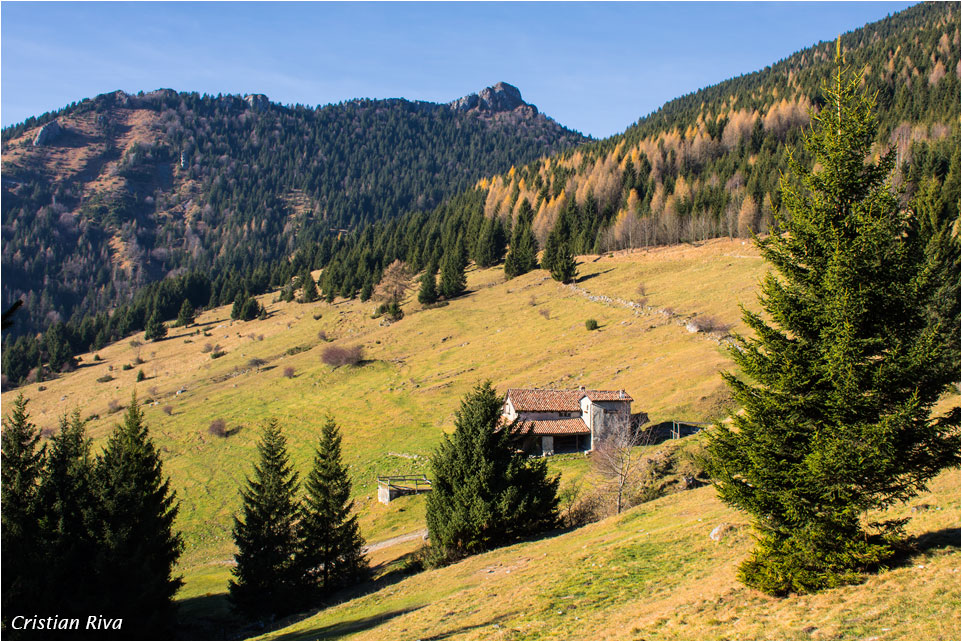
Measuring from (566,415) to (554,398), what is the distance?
1.94m

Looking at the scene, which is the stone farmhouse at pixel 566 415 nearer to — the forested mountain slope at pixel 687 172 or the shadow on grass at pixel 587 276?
the shadow on grass at pixel 587 276

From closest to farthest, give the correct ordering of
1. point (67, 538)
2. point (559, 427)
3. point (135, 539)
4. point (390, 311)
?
point (67, 538), point (135, 539), point (559, 427), point (390, 311)

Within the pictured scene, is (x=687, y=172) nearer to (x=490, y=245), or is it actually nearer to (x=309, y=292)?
(x=490, y=245)

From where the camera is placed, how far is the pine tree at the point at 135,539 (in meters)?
27.0

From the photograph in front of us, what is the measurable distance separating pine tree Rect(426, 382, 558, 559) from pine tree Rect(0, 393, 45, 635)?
694 inches

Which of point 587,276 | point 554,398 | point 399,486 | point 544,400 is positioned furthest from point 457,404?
point 587,276

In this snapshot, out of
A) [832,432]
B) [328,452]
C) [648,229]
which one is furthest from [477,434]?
[648,229]

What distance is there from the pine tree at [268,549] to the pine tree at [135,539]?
3.29 m

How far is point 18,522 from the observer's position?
80.6ft

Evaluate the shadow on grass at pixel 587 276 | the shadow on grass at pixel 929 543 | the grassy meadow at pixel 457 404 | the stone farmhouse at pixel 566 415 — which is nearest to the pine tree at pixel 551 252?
the grassy meadow at pixel 457 404

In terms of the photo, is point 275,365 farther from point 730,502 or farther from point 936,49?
point 936,49

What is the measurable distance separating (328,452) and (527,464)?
39.5 feet

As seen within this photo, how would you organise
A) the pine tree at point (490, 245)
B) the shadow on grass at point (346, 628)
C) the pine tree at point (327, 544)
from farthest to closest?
the pine tree at point (490, 245)
the pine tree at point (327, 544)
the shadow on grass at point (346, 628)

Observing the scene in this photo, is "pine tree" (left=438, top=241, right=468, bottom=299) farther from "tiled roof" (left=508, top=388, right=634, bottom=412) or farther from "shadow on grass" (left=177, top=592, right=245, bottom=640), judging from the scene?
"shadow on grass" (left=177, top=592, right=245, bottom=640)
